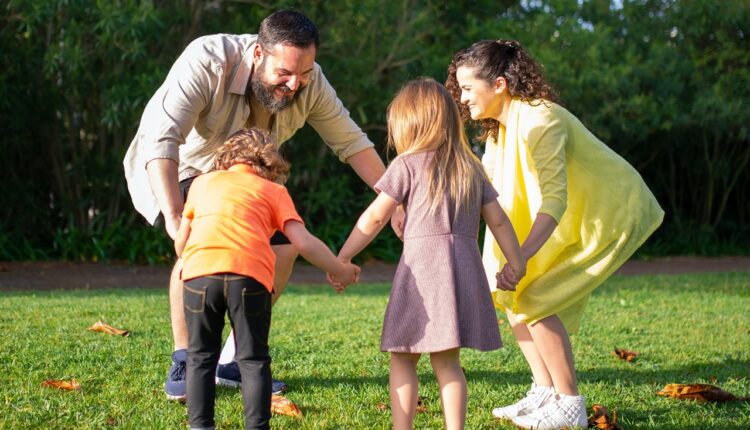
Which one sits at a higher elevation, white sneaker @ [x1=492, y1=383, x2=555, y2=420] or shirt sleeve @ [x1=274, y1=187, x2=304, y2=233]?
shirt sleeve @ [x1=274, y1=187, x2=304, y2=233]

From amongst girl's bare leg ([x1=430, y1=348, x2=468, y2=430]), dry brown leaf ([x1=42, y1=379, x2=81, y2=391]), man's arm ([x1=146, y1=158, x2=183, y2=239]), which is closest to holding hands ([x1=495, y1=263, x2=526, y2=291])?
girl's bare leg ([x1=430, y1=348, x2=468, y2=430])

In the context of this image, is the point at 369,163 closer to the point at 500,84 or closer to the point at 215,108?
the point at 215,108

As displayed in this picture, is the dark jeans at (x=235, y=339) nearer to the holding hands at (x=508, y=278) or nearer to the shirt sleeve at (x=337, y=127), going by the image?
the holding hands at (x=508, y=278)

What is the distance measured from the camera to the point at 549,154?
3.54m

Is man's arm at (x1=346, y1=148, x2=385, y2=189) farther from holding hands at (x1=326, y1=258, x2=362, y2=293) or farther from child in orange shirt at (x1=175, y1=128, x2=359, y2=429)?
child in orange shirt at (x1=175, y1=128, x2=359, y2=429)

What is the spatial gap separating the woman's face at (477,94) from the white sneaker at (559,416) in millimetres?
1208

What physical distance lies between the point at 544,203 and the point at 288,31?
1.36m

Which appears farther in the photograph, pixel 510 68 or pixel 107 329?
pixel 107 329

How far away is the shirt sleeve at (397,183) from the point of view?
3150 mm

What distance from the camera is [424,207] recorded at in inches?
123

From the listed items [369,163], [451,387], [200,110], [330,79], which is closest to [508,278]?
[451,387]

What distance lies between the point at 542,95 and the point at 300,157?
8.50m

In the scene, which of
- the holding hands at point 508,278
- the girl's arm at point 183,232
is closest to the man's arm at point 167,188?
the girl's arm at point 183,232

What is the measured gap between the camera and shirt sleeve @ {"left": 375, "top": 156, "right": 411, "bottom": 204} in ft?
10.3
